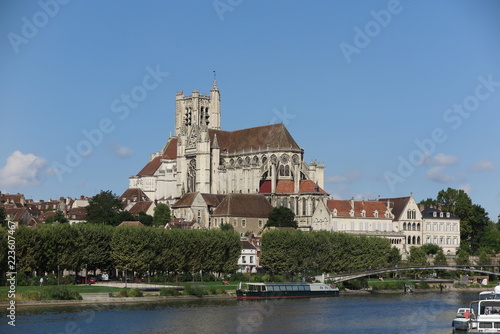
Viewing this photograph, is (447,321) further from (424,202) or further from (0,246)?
(424,202)

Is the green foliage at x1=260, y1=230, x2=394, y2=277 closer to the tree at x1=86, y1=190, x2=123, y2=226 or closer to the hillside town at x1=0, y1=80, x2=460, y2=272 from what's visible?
the hillside town at x1=0, y1=80, x2=460, y2=272

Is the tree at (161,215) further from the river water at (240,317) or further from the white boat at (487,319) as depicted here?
the white boat at (487,319)

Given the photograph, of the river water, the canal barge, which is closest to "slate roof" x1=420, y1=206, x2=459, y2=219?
the canal barge

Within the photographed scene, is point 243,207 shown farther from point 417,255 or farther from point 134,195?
point 134,195

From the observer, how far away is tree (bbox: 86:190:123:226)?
136 meters

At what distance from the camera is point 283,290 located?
9306 centimetres

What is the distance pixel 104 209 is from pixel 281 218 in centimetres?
2412

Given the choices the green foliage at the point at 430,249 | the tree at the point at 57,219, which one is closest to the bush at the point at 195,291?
the green foliage at the point at 430,249

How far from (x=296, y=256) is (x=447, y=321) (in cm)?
3461

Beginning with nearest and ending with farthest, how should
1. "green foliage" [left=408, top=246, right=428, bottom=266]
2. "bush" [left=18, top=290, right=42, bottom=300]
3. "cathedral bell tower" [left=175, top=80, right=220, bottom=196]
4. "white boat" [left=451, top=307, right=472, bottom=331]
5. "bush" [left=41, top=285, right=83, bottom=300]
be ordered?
"white boat" [left=451, top=307, right=472, bottom=331] < "bush" [left=18, top=290, right=42, bottom=300] < "bush" [left=41, top=285, right=83, bottom=300] < "green foliage" [left=408, top=246, right=428, bottom=266] < "cathedral bell tower" [left=175, top=80, right=220, bottom=196]

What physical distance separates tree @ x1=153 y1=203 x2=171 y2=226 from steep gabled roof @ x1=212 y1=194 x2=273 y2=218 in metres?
7.07

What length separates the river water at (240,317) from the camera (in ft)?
214

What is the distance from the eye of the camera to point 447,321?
7269 cm

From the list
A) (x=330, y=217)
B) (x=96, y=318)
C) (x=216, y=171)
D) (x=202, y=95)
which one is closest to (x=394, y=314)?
(x=96, y=318)
